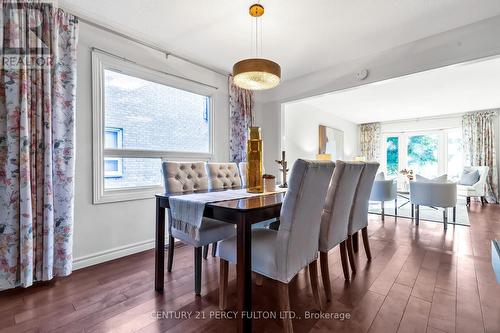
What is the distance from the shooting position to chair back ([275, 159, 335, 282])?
126cm

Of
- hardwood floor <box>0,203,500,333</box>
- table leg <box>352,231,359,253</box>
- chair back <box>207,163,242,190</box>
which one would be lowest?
hardwood floor <box>0,203,500,333</box>

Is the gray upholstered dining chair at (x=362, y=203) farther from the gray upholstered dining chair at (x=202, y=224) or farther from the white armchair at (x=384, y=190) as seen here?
the white armchair at (x=384, y=190)

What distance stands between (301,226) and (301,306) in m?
0.69

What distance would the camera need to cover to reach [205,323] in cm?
146

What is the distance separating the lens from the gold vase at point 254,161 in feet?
6.73

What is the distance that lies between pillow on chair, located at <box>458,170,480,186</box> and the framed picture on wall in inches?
112

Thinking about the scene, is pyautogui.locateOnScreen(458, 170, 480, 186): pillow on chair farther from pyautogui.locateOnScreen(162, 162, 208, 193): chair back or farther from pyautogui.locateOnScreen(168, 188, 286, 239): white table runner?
pyautogui.locateOnScreen(168, 188, 286, 239): white table runner

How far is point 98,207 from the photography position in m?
2.44

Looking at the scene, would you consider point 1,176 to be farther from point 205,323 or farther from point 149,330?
point 205,323

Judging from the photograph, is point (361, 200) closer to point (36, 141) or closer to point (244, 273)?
point (244, 273)

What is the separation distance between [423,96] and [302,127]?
2.51m

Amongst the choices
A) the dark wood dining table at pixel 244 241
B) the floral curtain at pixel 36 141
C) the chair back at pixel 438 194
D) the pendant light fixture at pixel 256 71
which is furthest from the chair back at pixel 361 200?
the floral curtain at pixel 36 141

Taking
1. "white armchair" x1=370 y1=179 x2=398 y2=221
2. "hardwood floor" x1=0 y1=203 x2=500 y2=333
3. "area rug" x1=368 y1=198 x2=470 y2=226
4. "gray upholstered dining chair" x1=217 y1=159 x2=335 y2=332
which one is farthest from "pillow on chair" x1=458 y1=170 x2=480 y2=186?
"gray upholstered dining chair" x1=217 y1=159 x2=335 y2=332

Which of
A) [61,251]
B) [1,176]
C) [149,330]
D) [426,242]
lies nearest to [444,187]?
[426,242]
